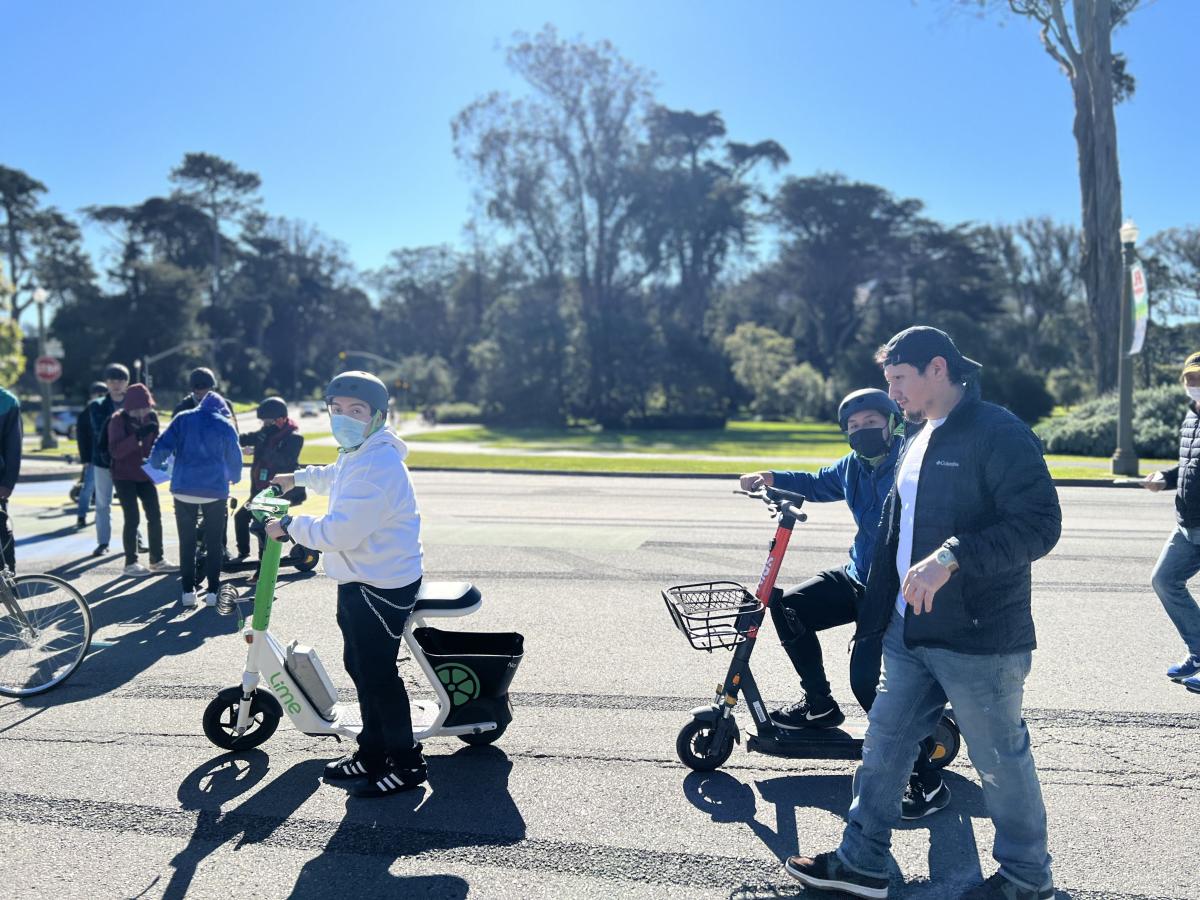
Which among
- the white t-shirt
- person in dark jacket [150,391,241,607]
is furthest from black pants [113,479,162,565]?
the white t-shirt

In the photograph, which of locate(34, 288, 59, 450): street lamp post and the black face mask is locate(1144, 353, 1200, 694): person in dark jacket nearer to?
the black face mask

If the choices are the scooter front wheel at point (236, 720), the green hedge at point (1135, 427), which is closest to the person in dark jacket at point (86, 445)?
the scooter front wheel at point (236, 720)

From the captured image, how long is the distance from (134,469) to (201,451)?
1617 millimetres

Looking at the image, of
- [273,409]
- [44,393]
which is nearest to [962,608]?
[273,409]

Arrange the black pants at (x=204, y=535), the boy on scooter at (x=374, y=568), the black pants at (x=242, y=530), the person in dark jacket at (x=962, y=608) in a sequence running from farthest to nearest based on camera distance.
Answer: the black pants at (x=242, y=530)
the black pants at (x=204, y=535)
the boy on scooter at (x=374, y=568)
the person in dark jacket at (x=962, y=608)

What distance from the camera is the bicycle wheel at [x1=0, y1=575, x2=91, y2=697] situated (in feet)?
17.5

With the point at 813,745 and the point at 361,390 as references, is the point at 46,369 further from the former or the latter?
the point at 813,745

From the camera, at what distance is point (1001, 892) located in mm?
3082

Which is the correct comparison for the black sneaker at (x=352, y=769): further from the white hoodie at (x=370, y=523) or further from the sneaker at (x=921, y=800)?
the sneaker at (x=921, y=800)

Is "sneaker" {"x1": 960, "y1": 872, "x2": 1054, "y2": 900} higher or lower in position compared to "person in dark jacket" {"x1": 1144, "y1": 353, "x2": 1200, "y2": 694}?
lower

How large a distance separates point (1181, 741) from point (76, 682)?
6.08m

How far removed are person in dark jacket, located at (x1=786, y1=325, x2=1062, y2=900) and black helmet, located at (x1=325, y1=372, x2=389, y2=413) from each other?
2.10m

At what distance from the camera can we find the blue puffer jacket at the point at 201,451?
24.3 ft

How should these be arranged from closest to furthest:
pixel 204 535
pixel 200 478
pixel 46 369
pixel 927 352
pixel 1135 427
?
pixel 927 352
pixel 200 478
pixel 204 535
pixel 1135 427
pixel 46 369
